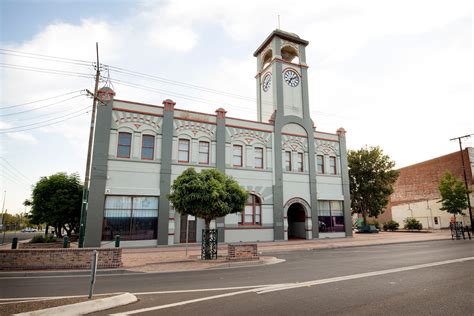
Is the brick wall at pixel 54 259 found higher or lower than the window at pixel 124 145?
lower

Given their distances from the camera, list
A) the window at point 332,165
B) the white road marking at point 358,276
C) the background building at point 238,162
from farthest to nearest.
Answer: the window at point 332,165
the background building at point 238,162
the white road marking at point 358,276

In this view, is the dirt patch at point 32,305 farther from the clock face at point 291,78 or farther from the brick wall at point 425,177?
the brick wall at point 425,177

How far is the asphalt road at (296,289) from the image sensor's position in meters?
6.04

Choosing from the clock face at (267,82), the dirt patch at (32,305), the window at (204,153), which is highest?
the clock face at (267,82)

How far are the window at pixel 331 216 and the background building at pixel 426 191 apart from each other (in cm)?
1942

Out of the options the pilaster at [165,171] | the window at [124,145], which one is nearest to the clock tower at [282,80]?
the pilaster at [165,171]

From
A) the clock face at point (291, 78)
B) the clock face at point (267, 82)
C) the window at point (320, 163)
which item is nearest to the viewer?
the window at point (320, 163)

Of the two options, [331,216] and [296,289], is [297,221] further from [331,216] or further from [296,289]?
[296,289]

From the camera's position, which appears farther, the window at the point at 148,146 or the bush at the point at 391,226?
the bush at the point at 391,226

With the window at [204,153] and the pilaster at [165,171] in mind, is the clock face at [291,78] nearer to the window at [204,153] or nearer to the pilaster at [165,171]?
the window at [204,153]

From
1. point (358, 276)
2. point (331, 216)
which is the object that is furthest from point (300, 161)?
point (358, 276)

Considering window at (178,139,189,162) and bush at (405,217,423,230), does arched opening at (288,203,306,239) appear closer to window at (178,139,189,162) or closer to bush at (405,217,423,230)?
window at (178,139,189,162)

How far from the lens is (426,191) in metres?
44.6

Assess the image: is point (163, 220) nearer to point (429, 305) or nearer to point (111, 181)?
point (111, 181)
